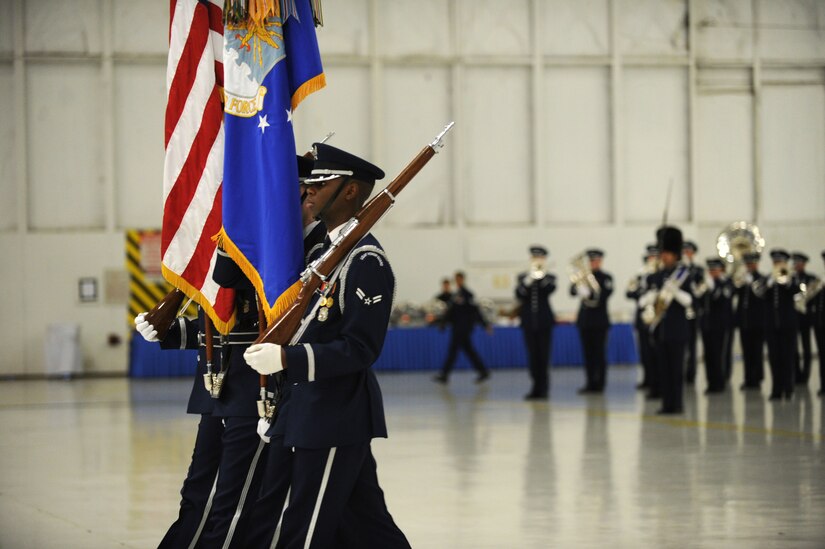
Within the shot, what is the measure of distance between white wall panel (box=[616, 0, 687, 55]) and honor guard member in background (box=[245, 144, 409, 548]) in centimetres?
1906

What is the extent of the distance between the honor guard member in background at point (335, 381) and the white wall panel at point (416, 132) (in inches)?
691

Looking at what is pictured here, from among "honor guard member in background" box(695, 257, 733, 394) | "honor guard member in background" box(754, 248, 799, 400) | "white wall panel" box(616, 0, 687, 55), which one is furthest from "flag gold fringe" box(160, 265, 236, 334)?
"white wall panel" box(616, 0, 687, 55)

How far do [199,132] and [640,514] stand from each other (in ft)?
11.6

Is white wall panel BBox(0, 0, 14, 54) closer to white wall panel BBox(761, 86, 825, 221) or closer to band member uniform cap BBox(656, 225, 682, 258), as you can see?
band member uniform cap BBox(656, 225, 682, 258)

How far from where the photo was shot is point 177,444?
432 inches

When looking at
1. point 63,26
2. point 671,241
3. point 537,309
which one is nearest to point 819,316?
point 671,241

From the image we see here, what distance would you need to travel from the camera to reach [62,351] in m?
20.8

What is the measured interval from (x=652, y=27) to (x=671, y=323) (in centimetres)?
1119

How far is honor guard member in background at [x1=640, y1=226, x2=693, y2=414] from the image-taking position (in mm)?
13133

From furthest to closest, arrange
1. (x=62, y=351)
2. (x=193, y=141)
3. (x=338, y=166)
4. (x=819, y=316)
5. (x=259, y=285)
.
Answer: (x=62, y=351) → (x=819, y=316) → (x=193, y=141) → (x=259, y=285) → (x=338, y=166)

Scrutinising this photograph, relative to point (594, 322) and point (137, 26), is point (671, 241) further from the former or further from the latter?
point (137, 26)

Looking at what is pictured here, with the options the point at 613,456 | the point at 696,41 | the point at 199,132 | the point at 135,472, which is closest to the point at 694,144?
the point at 696,41

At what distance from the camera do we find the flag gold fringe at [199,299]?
5234 millimetres

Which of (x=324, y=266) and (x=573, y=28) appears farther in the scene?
(x=573, y=28)
